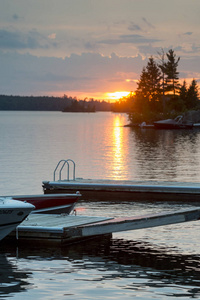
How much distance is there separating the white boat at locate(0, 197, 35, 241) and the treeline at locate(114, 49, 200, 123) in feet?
409

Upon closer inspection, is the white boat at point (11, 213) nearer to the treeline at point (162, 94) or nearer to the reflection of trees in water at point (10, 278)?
the reflection of trees in water at point (10, 278)

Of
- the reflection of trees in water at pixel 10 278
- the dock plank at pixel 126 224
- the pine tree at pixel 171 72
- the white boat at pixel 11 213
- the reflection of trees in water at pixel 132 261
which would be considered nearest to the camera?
the reflection of trees in water at pixel 10 278

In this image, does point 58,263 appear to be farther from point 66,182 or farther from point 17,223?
point 66,182

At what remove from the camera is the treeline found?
141 meters

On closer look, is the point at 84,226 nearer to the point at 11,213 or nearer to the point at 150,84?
the point at 11,213

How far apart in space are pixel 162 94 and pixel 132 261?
5216 inches

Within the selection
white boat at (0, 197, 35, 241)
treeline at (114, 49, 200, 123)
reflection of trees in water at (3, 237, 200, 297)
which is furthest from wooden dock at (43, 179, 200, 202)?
treeline at (114, 49, 200, 123)

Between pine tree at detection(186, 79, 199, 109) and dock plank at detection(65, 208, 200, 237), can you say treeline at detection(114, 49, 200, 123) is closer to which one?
pine tree at detection(186, 79, 199, 109)

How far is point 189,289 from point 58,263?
3963 mm

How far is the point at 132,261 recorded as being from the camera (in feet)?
50.4

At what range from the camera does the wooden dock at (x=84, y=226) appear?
637 inches

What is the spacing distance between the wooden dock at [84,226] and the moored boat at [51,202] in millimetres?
2106

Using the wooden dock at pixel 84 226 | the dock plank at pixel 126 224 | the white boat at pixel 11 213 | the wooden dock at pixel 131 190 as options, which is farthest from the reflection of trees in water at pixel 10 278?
the wooden dock at pixel 131 190

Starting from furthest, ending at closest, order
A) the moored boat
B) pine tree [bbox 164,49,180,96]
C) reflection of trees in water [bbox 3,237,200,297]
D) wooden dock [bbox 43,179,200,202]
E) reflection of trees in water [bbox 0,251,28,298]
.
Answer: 1. pine tree [bbox 164,49,180,96]
2. wooden dock [bbox 43,179,200,202]
3. the moored boat
4. reflection of trees in water [bbox 3,237,200,297]
5. reflection of trees in water [bbox 0,251,28,298]
